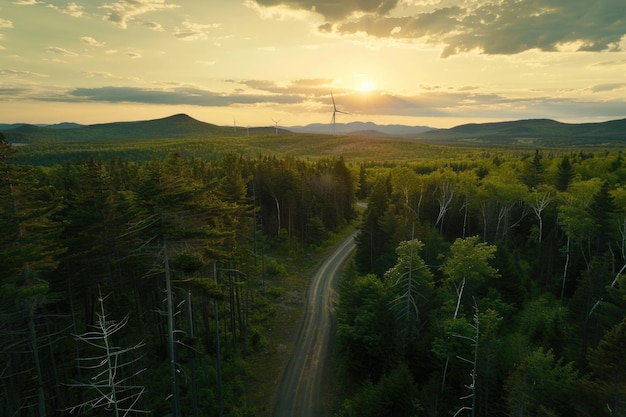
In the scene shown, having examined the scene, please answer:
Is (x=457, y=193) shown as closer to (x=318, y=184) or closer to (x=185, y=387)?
(x=318, y=184)

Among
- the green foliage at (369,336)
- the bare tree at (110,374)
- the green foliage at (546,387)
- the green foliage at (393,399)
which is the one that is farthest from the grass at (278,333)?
the green foliage at (546,387)

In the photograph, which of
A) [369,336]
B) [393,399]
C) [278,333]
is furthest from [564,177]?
[393,399]

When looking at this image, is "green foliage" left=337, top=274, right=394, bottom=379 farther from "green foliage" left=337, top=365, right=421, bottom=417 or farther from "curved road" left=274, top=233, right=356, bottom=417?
"green foliage" left=337, top=365, right=421, bottom=417

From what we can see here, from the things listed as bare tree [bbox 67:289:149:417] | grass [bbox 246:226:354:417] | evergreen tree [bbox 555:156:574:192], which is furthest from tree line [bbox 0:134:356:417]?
evergreen tree [bbox 555:156:574:192]

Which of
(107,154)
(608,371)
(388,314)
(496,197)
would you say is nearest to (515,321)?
(388,314)

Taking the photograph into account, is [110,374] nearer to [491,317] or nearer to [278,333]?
[491,317]

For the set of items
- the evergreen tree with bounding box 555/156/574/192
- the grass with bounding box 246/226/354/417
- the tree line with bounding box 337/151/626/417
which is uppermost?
the evergreen tree with bounding box 555/156/574/192

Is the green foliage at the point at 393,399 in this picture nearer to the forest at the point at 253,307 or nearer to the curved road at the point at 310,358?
the forest at the point at 253,307
